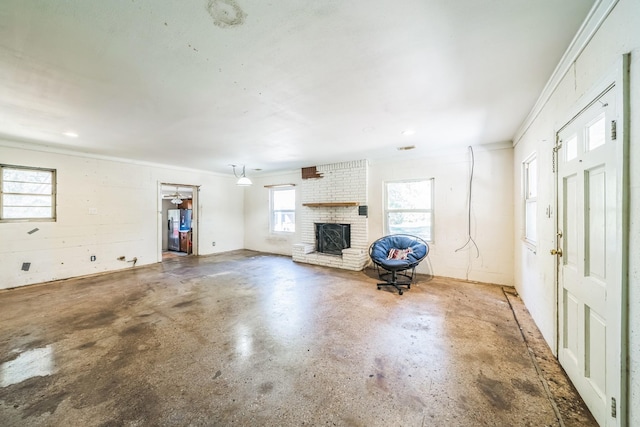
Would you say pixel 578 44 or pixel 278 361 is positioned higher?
pixel 578 44

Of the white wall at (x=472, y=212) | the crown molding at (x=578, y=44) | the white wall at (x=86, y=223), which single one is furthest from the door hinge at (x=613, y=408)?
the white wall at (x=86, y=223)

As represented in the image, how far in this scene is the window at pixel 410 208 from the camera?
470 cm

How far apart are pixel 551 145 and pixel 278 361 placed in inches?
125

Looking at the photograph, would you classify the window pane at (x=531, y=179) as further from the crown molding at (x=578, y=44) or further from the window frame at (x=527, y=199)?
the crown molding at (x=578, y=44)

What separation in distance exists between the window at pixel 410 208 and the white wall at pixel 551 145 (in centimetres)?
161

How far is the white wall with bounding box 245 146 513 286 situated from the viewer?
3971 mm

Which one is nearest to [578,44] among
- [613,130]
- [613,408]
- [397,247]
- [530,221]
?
[613,130]

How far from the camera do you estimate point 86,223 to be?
4.70 metres

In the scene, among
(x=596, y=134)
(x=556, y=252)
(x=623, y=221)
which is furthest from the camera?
(x=556, y=252)

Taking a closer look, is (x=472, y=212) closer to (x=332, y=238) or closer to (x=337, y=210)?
(x=337, y=210)

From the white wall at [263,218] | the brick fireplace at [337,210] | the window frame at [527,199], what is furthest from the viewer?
the white wall at [263,218]

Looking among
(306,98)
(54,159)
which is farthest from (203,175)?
(306,98)

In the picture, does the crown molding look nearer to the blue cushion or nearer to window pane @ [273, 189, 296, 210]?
the blue cushion

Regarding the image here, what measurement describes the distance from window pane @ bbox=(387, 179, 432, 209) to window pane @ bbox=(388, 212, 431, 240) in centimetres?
16
